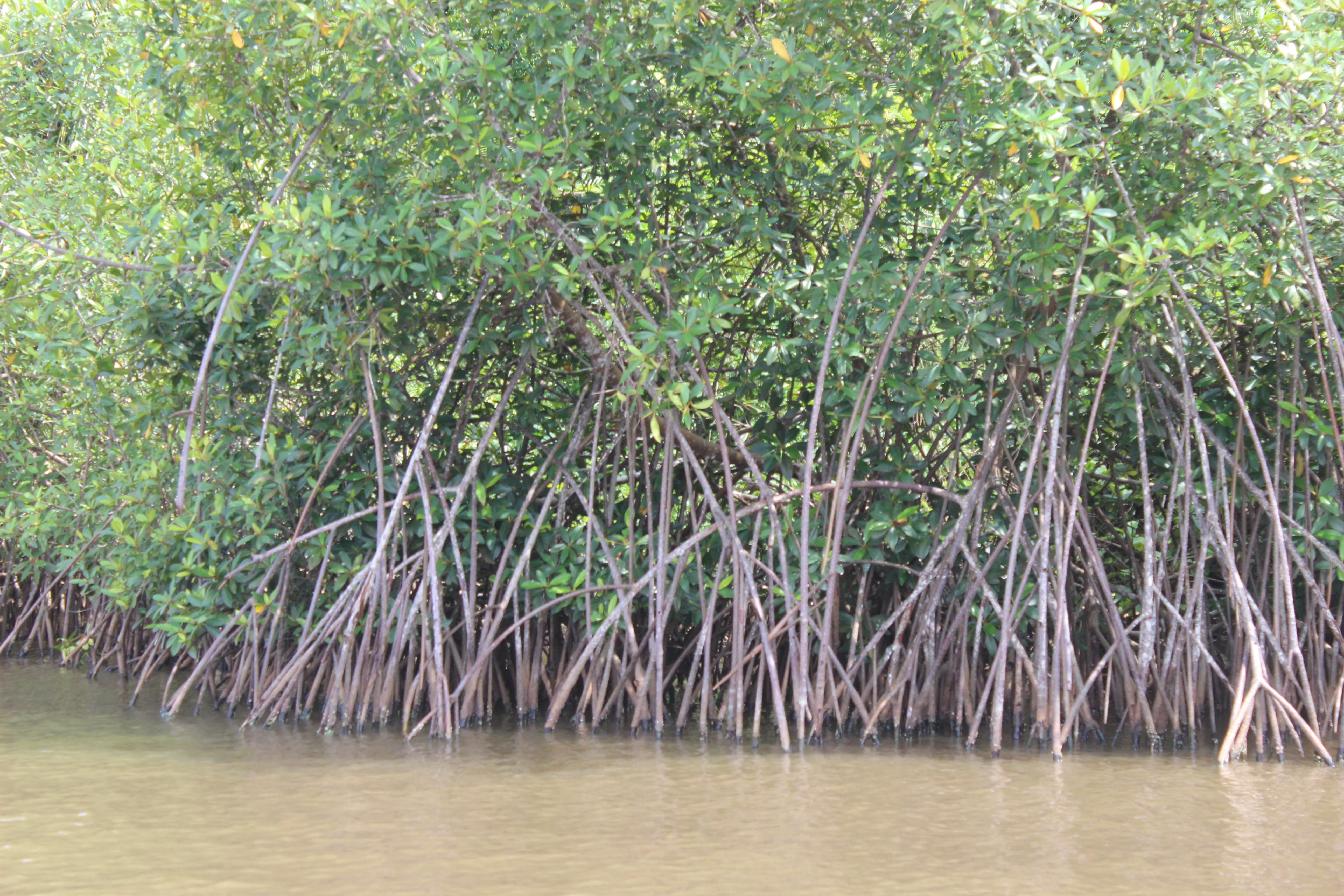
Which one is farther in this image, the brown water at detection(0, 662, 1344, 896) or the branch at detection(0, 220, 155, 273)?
the branch at detection(0, 220, 155, 273)

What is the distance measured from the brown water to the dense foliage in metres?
0.37

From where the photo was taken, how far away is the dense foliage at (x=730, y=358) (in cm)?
494

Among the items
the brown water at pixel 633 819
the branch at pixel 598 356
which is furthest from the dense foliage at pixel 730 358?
the brown water at pixel 633 819

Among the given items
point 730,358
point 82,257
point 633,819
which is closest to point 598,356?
point 730,358

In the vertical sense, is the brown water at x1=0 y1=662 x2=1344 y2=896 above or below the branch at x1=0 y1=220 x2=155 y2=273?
below

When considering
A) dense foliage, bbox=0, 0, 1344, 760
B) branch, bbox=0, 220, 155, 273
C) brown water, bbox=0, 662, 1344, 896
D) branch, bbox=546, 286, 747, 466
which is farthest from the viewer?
branch, bbox=546, 286, 747, 466

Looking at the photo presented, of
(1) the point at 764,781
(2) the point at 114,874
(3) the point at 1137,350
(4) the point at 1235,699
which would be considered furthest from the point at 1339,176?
(2) the point at 114,874

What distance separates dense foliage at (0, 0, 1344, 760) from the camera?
16.2 ft

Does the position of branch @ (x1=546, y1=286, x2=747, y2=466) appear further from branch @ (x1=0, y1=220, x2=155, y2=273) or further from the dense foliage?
branch @ (x1=0, y1=220, x2=155, y2=273)

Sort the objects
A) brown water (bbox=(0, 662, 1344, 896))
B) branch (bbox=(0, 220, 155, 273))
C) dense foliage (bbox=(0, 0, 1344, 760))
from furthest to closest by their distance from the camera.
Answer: branch (bbox=(0, 220, 155, 273)), dense foliage (bbox=(0, 0, 1344, 760)), brown water (bbox=(0, 662, 1344, 896))

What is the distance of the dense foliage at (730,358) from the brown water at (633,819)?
371 mm

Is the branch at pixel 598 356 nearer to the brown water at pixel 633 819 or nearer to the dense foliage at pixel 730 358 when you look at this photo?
the dense foliage at pixel 730 358

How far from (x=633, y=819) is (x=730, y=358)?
320 cm

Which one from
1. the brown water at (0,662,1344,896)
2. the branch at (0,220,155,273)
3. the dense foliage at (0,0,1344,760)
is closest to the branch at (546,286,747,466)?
the dense foliage at (0,0,1344,760)
